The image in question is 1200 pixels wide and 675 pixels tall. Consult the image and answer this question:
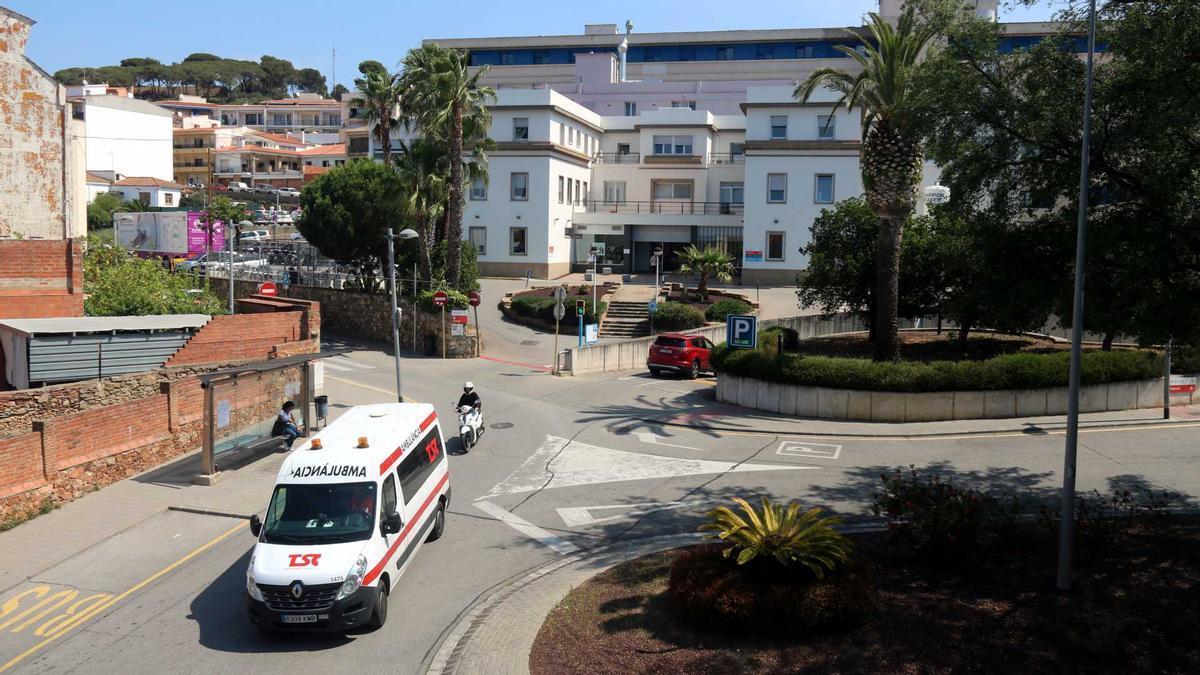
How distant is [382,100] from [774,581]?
35898 millimetres

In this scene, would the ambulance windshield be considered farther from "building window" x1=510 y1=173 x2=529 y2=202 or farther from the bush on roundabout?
"building window" x1=510 y1=173 x2=529 y2=202

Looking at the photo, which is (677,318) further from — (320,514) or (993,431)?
(320,514)

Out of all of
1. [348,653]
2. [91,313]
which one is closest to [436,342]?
[91,313]

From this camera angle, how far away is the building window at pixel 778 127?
50.2 m

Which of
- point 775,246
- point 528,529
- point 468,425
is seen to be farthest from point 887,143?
point 775,246

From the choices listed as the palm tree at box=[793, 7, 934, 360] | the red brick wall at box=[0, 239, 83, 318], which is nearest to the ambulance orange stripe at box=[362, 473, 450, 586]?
the palm tree at box=[793, 7, 934, 360]

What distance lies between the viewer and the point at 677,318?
40906 millimetres

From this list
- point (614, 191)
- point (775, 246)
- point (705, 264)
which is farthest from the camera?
point (614, 191)

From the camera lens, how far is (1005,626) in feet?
32.6

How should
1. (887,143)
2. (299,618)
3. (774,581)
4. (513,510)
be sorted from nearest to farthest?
(774,581) → (299,618) → (513,510) → (887,143)

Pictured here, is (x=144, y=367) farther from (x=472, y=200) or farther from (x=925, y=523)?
(x=472, y=200)

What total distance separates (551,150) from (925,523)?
143ft

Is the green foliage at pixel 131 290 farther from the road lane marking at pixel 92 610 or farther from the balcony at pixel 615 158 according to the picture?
the balcony at pixel 615 158

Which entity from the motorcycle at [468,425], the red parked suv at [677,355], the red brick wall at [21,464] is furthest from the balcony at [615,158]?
the red brick wall at [21,464]
